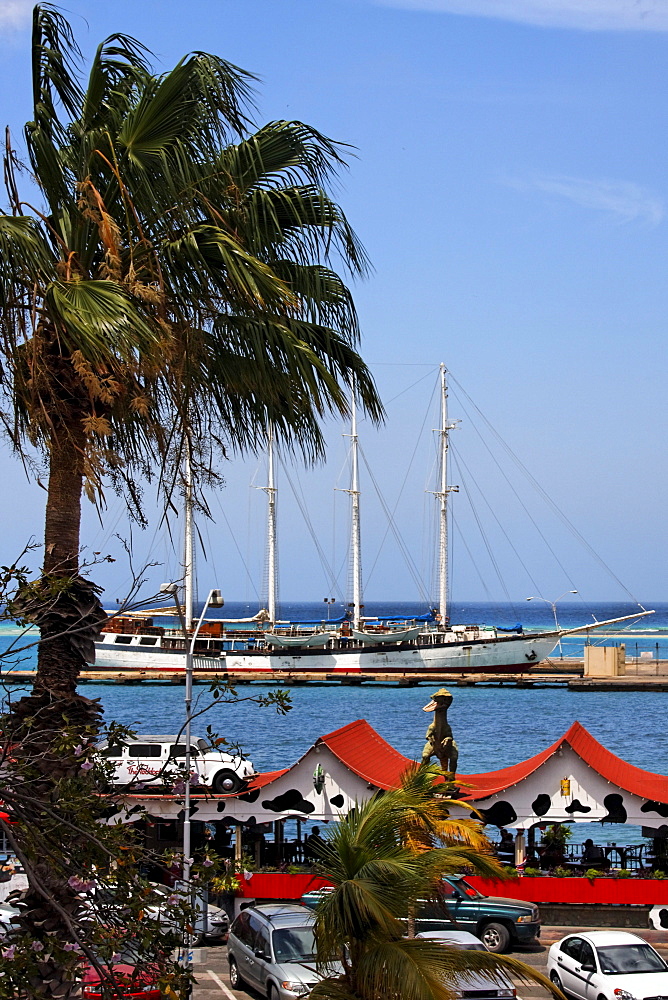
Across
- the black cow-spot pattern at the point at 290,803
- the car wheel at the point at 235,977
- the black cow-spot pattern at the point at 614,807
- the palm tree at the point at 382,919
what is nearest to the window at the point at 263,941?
the car wheel at the point at 235,977

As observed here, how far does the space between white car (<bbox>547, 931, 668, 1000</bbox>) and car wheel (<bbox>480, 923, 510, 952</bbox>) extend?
86.4 inches

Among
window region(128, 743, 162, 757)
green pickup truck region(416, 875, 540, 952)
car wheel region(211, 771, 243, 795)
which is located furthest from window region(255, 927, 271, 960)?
window region(128, 743, 162, 757)

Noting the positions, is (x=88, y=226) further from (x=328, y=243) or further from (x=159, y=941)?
(x=159, y=941)

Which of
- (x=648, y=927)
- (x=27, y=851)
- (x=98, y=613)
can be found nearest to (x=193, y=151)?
(x=98, y=613)

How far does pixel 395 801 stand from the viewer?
11.1 m

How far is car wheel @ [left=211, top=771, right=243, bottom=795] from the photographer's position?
928 inches

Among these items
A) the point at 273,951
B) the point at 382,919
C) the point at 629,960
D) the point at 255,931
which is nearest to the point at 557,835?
the point at 629,960

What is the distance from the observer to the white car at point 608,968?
15500 millimetres

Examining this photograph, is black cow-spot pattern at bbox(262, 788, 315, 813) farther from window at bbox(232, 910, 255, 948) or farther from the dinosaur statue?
window at bbox(232, 910, 255, 948)

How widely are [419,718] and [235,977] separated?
68.8 m

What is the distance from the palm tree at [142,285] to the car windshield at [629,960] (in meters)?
10.5

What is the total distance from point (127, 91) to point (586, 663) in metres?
101

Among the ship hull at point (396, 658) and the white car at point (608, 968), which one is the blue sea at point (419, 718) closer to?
the ship hull at point (396, 658)

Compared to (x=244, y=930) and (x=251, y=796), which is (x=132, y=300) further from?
(x=251, y=796)
